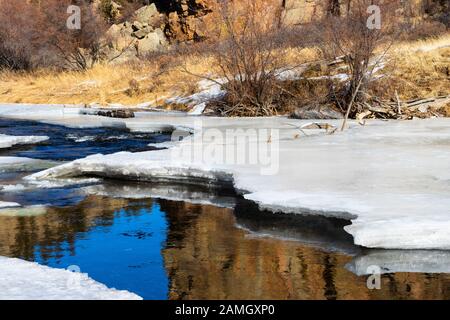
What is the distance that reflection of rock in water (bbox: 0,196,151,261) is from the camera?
5.89 metres

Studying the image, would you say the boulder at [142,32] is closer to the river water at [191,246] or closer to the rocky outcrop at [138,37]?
the rocky outcrop at [138,37]

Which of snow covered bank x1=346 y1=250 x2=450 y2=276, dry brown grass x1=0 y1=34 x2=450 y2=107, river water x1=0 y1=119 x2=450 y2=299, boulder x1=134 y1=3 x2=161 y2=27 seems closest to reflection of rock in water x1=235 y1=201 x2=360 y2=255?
river water x1=0 y1=119 x2=450 y2=299

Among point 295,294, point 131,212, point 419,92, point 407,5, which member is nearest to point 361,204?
point 295,294

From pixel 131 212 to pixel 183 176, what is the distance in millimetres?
1369

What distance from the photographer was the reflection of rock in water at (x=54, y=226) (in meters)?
5.89

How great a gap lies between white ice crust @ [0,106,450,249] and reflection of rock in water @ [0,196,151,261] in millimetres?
1136

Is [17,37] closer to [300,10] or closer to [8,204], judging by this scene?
[300,10]

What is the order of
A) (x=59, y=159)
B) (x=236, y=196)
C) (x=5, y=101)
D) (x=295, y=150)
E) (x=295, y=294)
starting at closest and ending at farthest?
(x=295, y=294), (x=236, y=196), (x=295, y=150), (x=59, y=159), (x=5, y=101)

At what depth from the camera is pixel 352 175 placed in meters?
7.79

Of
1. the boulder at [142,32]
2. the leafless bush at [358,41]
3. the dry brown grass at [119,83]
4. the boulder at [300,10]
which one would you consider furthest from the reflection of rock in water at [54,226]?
the boulder at [142,32]

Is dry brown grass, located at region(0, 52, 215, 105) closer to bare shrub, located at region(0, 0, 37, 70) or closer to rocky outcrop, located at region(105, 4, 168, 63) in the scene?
bare shrub, located at region(0, 0, 37, 70)
